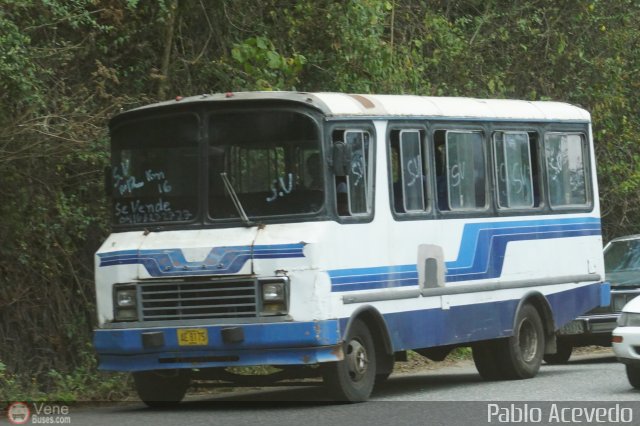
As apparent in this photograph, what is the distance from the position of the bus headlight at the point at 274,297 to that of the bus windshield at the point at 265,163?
2.30 ft

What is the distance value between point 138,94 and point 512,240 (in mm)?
4640

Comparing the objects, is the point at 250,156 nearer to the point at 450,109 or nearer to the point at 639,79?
the point at 450,109

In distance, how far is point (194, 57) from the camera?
61.2 ft

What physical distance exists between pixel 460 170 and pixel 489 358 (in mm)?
2220

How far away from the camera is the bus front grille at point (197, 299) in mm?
13219

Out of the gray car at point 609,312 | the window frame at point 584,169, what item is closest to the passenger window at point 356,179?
the window frame at point 584,169

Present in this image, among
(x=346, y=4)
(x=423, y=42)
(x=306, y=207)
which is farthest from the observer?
Answer: (x=423, y=42)

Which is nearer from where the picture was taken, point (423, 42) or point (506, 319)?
point (506, 319)

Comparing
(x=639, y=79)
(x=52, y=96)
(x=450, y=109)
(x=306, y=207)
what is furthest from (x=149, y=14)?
(x=639, y=79)

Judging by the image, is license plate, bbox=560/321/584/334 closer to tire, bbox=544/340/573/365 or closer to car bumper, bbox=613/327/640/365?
tire, bbox=544/340/573/365

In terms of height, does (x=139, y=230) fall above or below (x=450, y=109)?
below

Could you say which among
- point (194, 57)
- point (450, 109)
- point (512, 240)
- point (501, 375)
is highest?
point (194, 57)

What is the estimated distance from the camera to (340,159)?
13469mm
